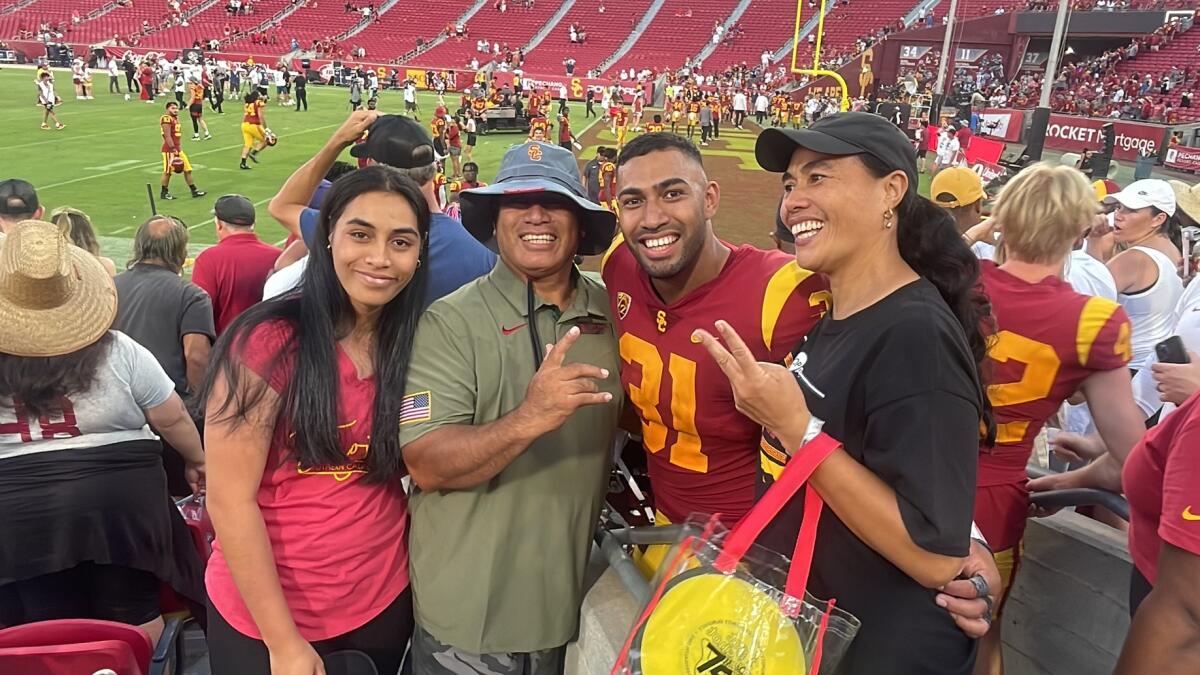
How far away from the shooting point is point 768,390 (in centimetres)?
140

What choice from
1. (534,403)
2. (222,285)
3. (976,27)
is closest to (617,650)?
(534,403)

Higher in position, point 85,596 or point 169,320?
point 169,320

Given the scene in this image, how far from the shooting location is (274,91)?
3441 cm

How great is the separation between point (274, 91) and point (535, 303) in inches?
1471

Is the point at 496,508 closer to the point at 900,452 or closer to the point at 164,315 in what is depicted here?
the point at 900,452

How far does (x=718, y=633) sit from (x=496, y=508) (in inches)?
26.4

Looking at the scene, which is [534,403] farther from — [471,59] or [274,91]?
[471,59]

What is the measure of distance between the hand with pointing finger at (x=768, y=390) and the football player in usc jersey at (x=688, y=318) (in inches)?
20.9

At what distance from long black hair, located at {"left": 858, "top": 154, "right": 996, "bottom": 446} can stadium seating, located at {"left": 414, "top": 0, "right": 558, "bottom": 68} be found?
4576 cm

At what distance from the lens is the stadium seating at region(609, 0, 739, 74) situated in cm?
4403

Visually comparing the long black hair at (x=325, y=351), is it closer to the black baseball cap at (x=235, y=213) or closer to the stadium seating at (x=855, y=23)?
the black baseball cap at (x=235, y=213)

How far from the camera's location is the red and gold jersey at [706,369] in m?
1.96

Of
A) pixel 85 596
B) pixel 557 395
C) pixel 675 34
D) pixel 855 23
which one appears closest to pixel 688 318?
pixel 557 395

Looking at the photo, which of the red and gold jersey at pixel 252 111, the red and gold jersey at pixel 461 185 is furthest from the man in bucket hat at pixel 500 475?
the red and gold jersey at pixel 252 111
